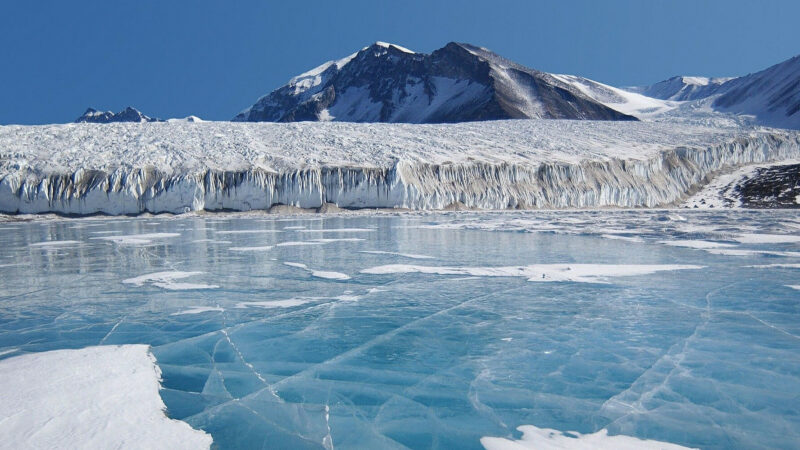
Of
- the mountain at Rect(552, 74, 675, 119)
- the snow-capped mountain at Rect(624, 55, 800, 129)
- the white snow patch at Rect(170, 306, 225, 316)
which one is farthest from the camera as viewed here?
the mountain at Rect(552, 74, 675, 119)

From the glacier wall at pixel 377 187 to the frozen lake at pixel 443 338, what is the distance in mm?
15725

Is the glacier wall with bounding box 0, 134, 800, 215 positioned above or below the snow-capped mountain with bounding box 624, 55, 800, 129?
below

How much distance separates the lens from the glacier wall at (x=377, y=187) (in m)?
26.2

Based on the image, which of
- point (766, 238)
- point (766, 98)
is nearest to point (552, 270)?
point (766, 238)

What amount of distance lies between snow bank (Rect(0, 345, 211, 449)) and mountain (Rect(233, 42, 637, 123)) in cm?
7464

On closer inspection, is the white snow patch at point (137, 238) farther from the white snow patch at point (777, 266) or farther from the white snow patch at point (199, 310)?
the white snow patch at point (777, 266)

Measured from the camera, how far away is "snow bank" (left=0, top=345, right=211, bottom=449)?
3.25 meters

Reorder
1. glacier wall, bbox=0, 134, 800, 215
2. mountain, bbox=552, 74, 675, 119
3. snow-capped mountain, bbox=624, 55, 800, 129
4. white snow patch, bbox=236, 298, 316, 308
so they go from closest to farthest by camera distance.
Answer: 1. white snow patch, bbox=236, 298, 316, 308
2. glacier wall, bbox=0, 134, 800, 215
3. snow-capped mountain, bbox=624, 55, 800, 129
4. mountain, bbox=552, 74, 675, 119

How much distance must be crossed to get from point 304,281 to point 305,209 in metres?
19.8

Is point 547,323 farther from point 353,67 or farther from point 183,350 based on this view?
point 353,67

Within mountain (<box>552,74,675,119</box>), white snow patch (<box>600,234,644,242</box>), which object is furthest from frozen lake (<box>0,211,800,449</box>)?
mountain (<box>552,74,675,119</box>)

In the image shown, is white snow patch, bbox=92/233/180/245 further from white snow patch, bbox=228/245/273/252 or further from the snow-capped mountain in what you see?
the snow-capped mountain

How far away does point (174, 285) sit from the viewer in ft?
27.4

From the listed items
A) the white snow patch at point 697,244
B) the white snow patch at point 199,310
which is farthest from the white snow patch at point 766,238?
the white snow patch at point 199,310
